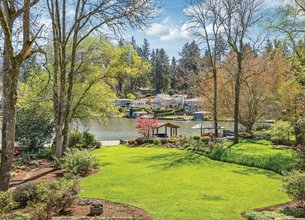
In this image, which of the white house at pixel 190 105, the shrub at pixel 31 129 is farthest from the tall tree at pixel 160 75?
the shrub at pixel 31 129

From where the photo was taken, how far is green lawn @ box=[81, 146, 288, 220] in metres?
10.1

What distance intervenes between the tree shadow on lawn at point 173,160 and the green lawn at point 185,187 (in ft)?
0.18

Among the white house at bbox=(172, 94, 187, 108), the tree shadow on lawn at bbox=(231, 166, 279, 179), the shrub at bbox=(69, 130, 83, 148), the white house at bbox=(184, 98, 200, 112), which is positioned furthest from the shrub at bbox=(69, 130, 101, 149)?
the white house at bbox=(172, 94, 187, 108)

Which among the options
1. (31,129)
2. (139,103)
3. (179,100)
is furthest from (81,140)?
(139,103)

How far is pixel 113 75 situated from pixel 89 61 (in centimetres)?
192

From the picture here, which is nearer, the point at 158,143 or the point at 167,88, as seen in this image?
the point at 158,143

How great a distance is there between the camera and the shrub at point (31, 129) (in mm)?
22156

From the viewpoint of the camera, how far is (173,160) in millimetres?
20484

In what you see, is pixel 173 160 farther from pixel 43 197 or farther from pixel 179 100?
pixel 179 100

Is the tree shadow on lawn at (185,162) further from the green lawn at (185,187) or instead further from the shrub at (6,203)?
the shrub at (6,203)

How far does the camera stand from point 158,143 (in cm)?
2922

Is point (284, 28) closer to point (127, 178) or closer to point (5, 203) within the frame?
point (127, 178)

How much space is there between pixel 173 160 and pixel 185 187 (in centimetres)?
739

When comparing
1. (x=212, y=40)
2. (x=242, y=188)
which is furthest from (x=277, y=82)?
(x=242, y=188)
